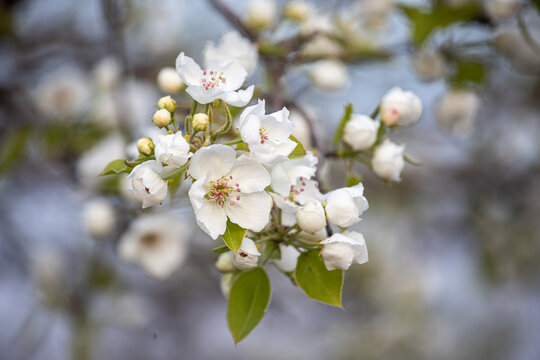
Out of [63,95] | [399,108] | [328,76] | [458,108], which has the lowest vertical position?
[63,95]

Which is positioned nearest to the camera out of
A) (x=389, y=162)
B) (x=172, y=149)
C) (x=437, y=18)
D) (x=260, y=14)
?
(x=172, y=149)

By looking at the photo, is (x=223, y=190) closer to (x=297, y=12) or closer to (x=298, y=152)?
(x=298, y=152)

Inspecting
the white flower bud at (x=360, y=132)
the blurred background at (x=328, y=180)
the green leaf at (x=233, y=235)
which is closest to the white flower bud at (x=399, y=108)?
the white flower bud at (x=360, y=132)

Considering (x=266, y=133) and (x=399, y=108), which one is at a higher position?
(x=266, y=133)

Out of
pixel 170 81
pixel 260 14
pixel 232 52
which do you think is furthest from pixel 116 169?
pixel 260 14

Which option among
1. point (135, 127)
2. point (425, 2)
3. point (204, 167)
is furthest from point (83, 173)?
point (425, 2)
